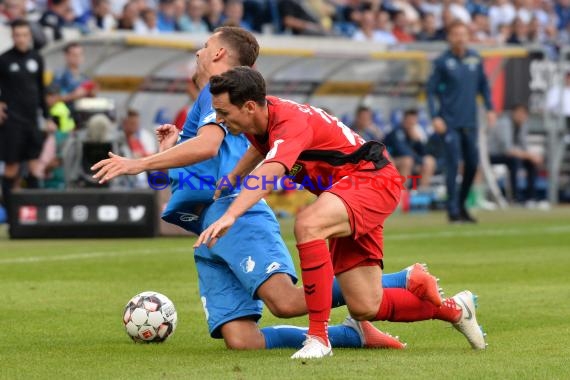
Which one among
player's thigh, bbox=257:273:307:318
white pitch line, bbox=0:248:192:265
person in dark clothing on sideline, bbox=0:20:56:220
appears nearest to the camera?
player's thigh, bbox=257:273:307:318

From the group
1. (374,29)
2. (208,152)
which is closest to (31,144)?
(208,152)

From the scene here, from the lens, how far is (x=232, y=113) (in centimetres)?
682

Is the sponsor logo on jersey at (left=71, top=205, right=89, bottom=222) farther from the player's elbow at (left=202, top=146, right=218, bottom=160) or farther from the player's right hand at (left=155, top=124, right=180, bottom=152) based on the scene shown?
the player's elbow at (left=202, top=146, right=218, bottom=160)

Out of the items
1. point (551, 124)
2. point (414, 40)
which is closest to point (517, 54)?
point (551, 124)

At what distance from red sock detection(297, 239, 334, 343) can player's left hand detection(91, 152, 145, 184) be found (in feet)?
2.92

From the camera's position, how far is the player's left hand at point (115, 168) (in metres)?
6.58

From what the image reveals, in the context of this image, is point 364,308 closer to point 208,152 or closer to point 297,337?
point 297,337

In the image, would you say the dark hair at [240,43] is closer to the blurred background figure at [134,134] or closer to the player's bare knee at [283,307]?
the player's bare knee at [283,307]

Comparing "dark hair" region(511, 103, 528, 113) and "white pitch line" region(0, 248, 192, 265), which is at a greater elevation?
"white pitch line" region(0, 248, 192, 265)

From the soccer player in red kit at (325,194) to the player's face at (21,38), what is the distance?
34.1 ft

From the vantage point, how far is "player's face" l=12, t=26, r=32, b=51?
17234 mm

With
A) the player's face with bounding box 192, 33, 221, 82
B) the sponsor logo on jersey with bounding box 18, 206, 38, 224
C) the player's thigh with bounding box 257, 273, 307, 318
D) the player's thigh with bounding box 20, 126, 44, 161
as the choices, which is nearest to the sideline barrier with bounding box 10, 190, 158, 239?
the sponsor logo on jersey with bounding box 18, 206, 38, 224

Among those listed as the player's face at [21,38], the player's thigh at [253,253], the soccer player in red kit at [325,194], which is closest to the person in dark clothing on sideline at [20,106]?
the player's face at [21,38]

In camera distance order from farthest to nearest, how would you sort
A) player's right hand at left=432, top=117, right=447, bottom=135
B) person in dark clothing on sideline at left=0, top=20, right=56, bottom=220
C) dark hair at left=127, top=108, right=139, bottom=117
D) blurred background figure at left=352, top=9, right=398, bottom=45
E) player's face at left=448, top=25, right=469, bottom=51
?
blurred background figure at left=352, top=9, right=398, bottom=45 → dark hair at left=127, top=108, right=139, bottom=117 → player's face at left=448, top=25, right=469, bottom=51 → player's right hand at left=432, top=117, right=447, bottom=135 → person in dark clothing on sideline at left=0, top=20, right=56, bottom=220
